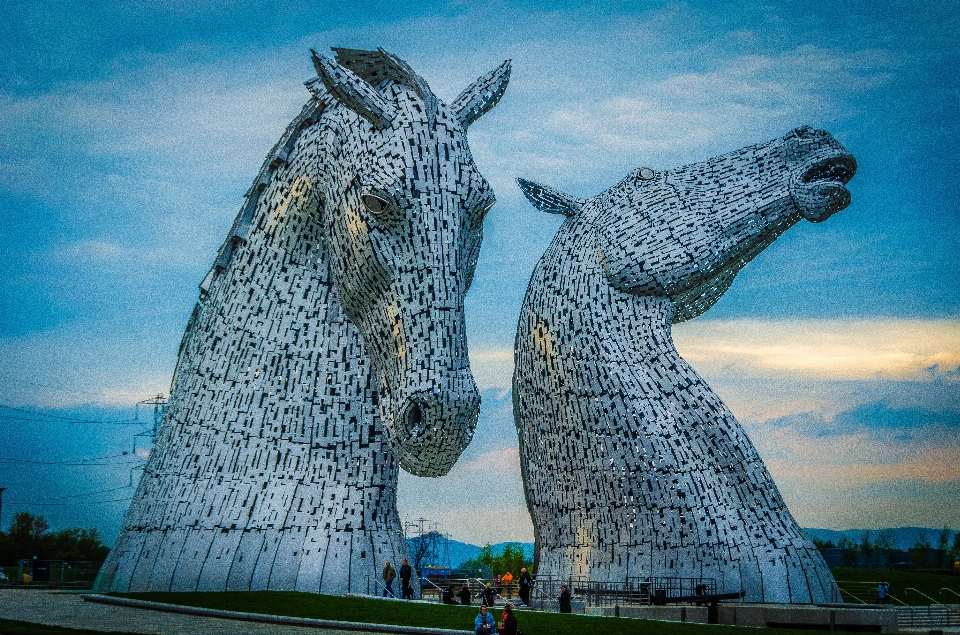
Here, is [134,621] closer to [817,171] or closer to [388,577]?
[388,577]

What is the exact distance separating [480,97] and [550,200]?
950cm

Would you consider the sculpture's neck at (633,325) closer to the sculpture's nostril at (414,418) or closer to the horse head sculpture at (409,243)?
the horse head sculpture at (409,243)

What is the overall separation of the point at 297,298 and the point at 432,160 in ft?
5.46

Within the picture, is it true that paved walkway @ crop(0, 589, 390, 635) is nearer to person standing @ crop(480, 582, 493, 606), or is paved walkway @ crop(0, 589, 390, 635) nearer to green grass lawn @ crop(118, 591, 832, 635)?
green grass lawn @ crop(118, 591, 832, 635)

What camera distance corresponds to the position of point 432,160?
696 centimetres

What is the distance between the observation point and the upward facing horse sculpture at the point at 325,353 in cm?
681

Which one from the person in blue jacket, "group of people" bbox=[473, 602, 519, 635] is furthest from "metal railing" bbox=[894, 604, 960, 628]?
the person in blue jacket

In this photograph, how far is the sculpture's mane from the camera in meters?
7.39

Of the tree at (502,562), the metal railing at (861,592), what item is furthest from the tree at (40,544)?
the metal railing at (861,592)

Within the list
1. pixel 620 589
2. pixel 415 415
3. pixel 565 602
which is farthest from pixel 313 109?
pixel 620 589

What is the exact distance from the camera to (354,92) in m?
7.12

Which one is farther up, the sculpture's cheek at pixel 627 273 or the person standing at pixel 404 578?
the sculpture's cheek at pixel 627 273

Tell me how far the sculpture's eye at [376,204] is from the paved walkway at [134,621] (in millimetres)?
2880

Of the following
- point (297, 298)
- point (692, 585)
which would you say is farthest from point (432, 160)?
point (692, 585)
